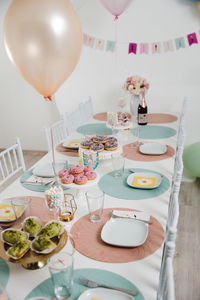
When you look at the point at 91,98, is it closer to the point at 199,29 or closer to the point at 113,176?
the point at 199,29

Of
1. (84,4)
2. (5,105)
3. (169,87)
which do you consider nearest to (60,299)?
(169,87)

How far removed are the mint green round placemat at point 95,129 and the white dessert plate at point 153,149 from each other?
16.6 inches

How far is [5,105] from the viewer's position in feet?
13.2

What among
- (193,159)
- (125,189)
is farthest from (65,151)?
(193,159)

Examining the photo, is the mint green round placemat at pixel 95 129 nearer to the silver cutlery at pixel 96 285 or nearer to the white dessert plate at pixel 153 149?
the white dessert plate at pixel 153 149

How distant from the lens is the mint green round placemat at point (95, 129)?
2437 mm

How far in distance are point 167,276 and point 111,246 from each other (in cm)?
33

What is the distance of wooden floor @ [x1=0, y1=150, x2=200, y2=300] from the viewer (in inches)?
72.1

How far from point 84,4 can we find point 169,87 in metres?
1.31

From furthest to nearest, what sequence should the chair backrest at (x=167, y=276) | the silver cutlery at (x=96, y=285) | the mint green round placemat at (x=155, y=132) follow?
the mint green round placemat at (x=155, y=132), the silver cutlery at (x=96, y=285), the chair backrest at (x=167, y=276)

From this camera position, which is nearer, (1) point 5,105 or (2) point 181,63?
(2) point 181,63

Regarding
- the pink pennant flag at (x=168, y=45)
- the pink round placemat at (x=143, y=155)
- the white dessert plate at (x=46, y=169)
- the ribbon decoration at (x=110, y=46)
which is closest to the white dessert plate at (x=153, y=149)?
the pink round placemat at (x=143, y=155)

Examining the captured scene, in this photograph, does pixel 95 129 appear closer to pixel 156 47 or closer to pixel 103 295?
pixel 156 47

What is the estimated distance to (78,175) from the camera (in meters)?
1.45
